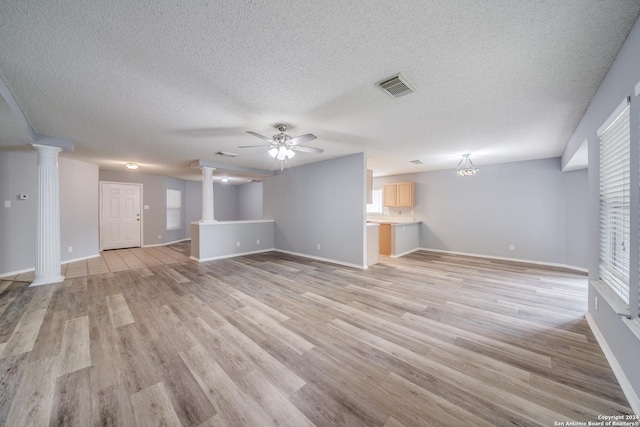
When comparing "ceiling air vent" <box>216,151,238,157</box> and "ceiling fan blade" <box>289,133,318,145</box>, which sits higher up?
"ceiling air vent" <box>216,151,238,157</box>

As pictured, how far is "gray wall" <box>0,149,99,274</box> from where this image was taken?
429cm

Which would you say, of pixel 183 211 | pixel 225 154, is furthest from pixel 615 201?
pixel 183 211

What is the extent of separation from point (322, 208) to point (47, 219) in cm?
512

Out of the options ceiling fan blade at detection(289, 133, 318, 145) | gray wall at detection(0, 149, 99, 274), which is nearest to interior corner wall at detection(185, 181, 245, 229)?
gray wall at detection(0, 149, 99, 274)

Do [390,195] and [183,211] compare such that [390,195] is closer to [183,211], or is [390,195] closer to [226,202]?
[226,202]

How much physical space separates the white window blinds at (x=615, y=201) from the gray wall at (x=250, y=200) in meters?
9.11

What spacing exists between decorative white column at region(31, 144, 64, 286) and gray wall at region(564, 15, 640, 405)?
276 inches

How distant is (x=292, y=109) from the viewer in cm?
272

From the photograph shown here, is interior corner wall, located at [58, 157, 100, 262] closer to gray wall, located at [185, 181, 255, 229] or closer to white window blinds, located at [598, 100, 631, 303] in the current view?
gray wall, located at [185, 181, 255, 229]

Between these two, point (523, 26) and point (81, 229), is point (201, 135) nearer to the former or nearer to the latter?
point (523, 26)

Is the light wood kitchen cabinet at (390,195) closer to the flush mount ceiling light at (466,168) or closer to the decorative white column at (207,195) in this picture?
the flush mount ceiling light at (466,168)

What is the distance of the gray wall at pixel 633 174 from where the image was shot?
148 cm

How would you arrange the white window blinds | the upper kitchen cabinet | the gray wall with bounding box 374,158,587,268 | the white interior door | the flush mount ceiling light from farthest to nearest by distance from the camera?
1. the upper kitchen cabinet
2. the white interior door
3. the flush mount ceiling light
4. the gray wall with bounding box 374,158,587,268
5. the white window blinds

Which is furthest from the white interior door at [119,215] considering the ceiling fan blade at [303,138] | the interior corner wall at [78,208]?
the ceiling fan blade at [303,138]
